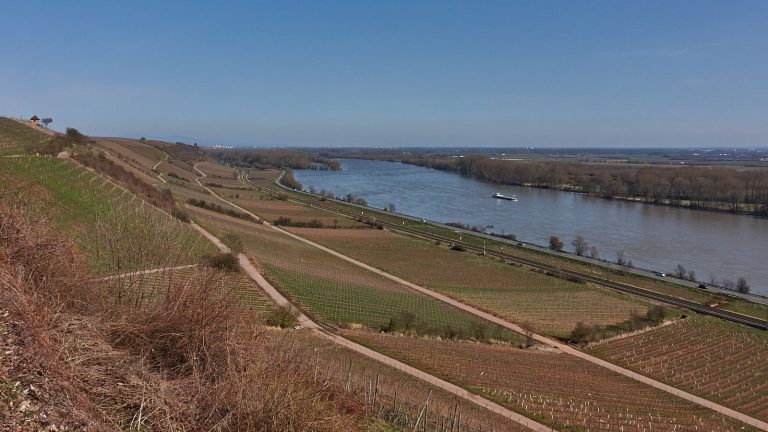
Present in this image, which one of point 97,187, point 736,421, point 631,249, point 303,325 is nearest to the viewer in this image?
point 736,421

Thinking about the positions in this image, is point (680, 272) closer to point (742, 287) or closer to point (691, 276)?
point (691, 276)

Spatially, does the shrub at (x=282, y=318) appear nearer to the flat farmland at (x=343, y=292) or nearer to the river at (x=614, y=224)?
the flat farmland at (x=343, y=292)

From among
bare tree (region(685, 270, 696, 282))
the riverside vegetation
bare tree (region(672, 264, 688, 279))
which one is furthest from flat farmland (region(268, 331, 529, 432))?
bare tree (region(672, 264, 688, 279))

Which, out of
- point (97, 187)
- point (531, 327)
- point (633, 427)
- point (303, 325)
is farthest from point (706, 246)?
point (97, 187)

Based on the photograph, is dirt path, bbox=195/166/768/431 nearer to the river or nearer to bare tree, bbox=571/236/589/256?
bare tree, bbox=571/236/589/256

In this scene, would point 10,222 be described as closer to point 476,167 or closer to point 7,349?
point 7,349
